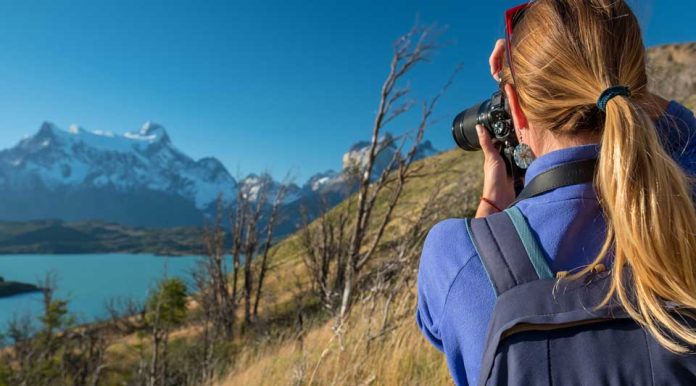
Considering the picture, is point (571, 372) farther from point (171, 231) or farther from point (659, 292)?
point (171, 231)

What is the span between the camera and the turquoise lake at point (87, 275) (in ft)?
298

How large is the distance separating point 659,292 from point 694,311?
0.06 meters

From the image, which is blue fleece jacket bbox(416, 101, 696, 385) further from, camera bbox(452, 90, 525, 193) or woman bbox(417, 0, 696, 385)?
camera bbox(452, 90, 525, 193)

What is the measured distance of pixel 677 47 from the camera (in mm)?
66688

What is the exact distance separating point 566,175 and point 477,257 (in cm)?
25

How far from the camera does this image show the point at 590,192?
0.88 m

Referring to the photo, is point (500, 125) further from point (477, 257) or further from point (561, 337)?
point (561, 337)

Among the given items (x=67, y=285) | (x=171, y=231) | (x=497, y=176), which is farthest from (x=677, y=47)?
(x=171, y=231)

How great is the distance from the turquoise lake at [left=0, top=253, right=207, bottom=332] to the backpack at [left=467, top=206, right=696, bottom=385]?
79.5 metres

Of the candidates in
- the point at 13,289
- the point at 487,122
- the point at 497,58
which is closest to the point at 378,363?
the point at 487,122

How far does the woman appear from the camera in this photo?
0.78 metres

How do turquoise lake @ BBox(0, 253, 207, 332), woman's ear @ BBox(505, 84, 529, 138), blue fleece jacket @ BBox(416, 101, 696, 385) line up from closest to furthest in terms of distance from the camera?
1. blue fleece jacket @ BBox(416, 101, 696, 385)
2. woman's ear @ BBox(505, 84, 529, 138)
3. turquoise lake @ BBox(0, 253, 207, 332)

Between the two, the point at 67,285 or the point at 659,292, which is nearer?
the point at 659,292

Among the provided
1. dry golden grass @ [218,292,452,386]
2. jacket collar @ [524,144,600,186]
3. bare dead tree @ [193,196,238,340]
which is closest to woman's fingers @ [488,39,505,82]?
jacket collar @ [524,144,600,186]
